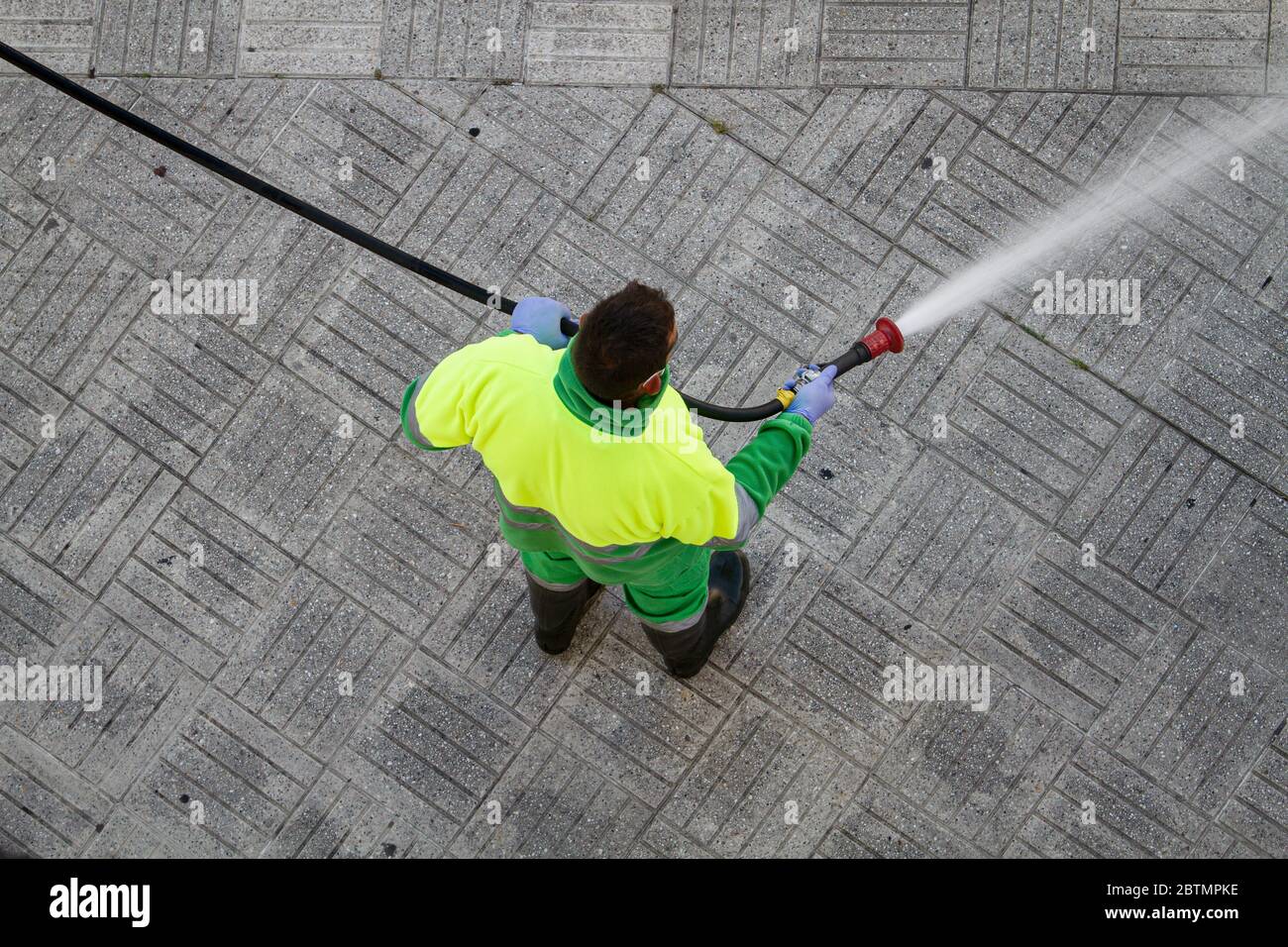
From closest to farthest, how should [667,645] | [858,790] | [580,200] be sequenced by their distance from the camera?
[667,645]
[858,790]
[580,200]

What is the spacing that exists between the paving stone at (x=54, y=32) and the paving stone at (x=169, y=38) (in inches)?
2.5

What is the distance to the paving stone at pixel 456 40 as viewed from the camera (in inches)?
211

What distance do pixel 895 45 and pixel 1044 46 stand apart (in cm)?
70

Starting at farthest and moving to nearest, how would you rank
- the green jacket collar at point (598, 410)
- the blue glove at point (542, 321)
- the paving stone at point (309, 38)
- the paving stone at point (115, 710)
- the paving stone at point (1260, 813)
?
the paving stone at point (309, 38) → the paving stone at point (115, 710) → the paving stone at point (1260, 813) → the blue glove at point (542, 321) → the green jacket collar at point (598, 410)

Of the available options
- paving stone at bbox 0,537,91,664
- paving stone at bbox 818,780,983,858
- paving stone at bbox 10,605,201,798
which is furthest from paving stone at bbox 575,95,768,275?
paving stone at bbox 0,537,91,664

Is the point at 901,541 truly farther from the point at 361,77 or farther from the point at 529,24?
the point at 361,77

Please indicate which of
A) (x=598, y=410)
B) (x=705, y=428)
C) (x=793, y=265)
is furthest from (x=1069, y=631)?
(x=598, y=410)

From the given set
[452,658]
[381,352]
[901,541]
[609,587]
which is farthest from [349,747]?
[901,541]

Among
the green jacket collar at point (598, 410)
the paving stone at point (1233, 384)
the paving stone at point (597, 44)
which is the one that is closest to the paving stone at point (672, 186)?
the paving stone at point (597, 44)

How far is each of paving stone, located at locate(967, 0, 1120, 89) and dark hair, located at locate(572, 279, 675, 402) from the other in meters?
3.18

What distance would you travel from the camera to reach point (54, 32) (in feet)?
17.9

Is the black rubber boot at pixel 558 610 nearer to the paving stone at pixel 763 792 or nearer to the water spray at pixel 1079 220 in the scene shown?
the paving stone at pixel 763 792

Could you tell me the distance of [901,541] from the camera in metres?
5.02
